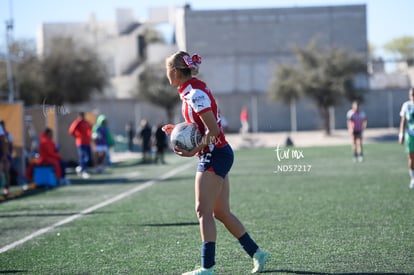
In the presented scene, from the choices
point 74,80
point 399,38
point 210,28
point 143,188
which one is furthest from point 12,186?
point 399,38

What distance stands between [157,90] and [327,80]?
12290mm

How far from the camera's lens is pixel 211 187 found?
6480 millimetres

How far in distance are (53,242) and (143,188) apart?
8.49 meters

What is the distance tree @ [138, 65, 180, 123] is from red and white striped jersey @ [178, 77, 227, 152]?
146 feet

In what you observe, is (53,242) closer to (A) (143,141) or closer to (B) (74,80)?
(A) (143,141)

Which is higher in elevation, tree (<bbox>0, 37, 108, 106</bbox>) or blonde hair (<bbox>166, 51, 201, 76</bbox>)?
tree (<bbox>0, 37, 108, 106</bbox>)

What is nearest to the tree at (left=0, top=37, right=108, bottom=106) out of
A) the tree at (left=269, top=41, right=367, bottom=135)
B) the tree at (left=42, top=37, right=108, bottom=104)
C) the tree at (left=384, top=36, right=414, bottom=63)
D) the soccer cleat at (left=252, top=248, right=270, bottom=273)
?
the tree at (left=42, top=37, right=108, bottom=104)

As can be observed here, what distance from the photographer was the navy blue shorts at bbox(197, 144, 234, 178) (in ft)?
21.3

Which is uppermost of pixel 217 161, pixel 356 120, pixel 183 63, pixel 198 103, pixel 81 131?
pixel 183 63

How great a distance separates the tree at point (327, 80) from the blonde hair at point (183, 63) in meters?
41.5

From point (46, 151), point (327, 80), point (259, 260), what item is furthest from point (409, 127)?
point (327, 80)

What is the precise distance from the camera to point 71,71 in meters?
48.3

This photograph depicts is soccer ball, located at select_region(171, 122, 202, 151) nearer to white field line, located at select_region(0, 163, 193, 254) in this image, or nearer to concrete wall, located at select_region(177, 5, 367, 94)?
white field line, located at select_region(0, 163, 193, 254)

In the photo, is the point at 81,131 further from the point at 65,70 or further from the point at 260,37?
the point at 260,37
